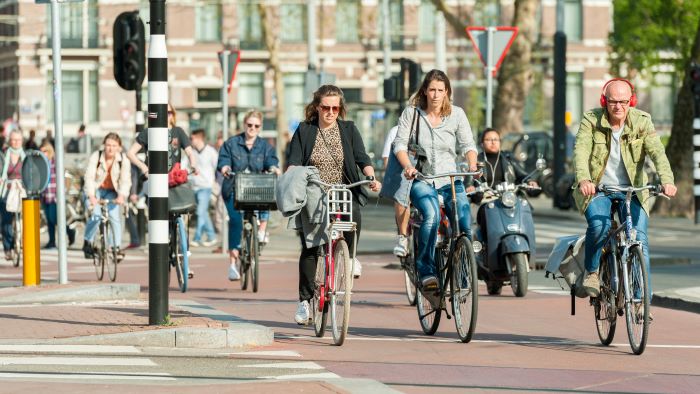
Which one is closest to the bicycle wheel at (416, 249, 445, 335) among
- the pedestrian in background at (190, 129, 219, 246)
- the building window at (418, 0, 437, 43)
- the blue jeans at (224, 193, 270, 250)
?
the blue jeans at (224, 193, 270, 250)

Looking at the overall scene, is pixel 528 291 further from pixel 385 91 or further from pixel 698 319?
pixel 385 91

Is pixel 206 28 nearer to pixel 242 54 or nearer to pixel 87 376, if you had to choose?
pixel 242 54

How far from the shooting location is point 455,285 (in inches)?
437

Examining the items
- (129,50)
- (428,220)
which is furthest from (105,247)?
(428,220)

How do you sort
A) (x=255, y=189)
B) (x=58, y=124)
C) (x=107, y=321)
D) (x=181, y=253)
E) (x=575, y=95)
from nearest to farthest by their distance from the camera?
(x=107, y=321) < (x=58, y=124) < (x=255, y=189) < (x=181, y=253) < (x=575, y=95)

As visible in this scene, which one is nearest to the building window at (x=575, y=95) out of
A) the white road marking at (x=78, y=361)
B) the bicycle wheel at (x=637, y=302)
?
the bicycle wheel at (x=637, y=302)

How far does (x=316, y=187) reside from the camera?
1122 centimetres

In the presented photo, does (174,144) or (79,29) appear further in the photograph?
(79,29)

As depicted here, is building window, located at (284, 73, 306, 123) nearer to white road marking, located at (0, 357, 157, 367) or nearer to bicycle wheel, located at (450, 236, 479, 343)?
bicycle wheel, located at (450, 236, 479, 343)

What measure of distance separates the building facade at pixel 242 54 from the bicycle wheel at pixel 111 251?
4354cm

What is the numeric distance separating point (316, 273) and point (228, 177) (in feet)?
16.9

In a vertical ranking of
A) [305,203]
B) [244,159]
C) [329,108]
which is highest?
[329,108]

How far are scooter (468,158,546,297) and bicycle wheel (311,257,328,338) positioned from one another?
3585 mm

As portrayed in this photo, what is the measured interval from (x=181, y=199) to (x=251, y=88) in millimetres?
47918
